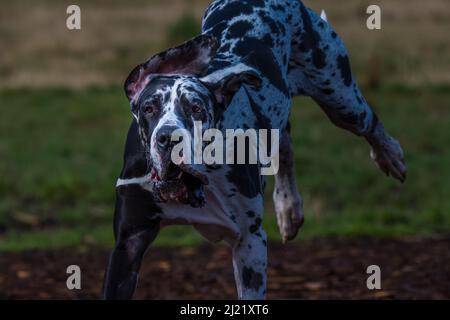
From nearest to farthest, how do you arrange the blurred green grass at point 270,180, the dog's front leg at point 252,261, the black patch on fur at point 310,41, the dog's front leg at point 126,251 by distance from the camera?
the dog's front leg at point 126,251 < the dog's front leg at point 252,261 < the black patch on fur at point 310,41 < the blurred green grass at point 270,180

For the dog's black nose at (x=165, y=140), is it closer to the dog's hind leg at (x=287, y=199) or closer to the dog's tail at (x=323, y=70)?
the dog's tail at (x=323, y=70)

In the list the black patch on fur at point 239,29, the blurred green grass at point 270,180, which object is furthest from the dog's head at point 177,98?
the blurred green grass at point 270,180

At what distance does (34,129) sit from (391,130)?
13.4ft

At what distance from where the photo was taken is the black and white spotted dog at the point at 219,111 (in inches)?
209

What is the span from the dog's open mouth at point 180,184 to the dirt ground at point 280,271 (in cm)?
281

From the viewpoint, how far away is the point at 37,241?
422 inches

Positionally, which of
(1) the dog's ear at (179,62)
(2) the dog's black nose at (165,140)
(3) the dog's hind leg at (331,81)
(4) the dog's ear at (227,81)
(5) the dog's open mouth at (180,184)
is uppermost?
(3) the dog's hind leg at (331,81)

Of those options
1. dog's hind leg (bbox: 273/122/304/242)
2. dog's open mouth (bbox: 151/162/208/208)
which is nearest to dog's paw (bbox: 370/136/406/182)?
dog's hind leg (bbox: 273/122/304/242)

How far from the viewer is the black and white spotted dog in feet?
17.4

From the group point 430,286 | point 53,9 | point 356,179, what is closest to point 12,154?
point 356,179

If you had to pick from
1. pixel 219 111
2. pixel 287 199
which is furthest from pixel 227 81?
pixel 287 199

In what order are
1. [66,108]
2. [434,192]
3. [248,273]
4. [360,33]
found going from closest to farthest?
[248,273], [434,192], [66,108], [360,33]

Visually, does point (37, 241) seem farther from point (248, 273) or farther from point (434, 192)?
point (248, 273)

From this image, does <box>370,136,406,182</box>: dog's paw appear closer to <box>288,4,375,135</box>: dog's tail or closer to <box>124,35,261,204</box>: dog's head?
<box>288,4,375,135</box>: dog's tail
